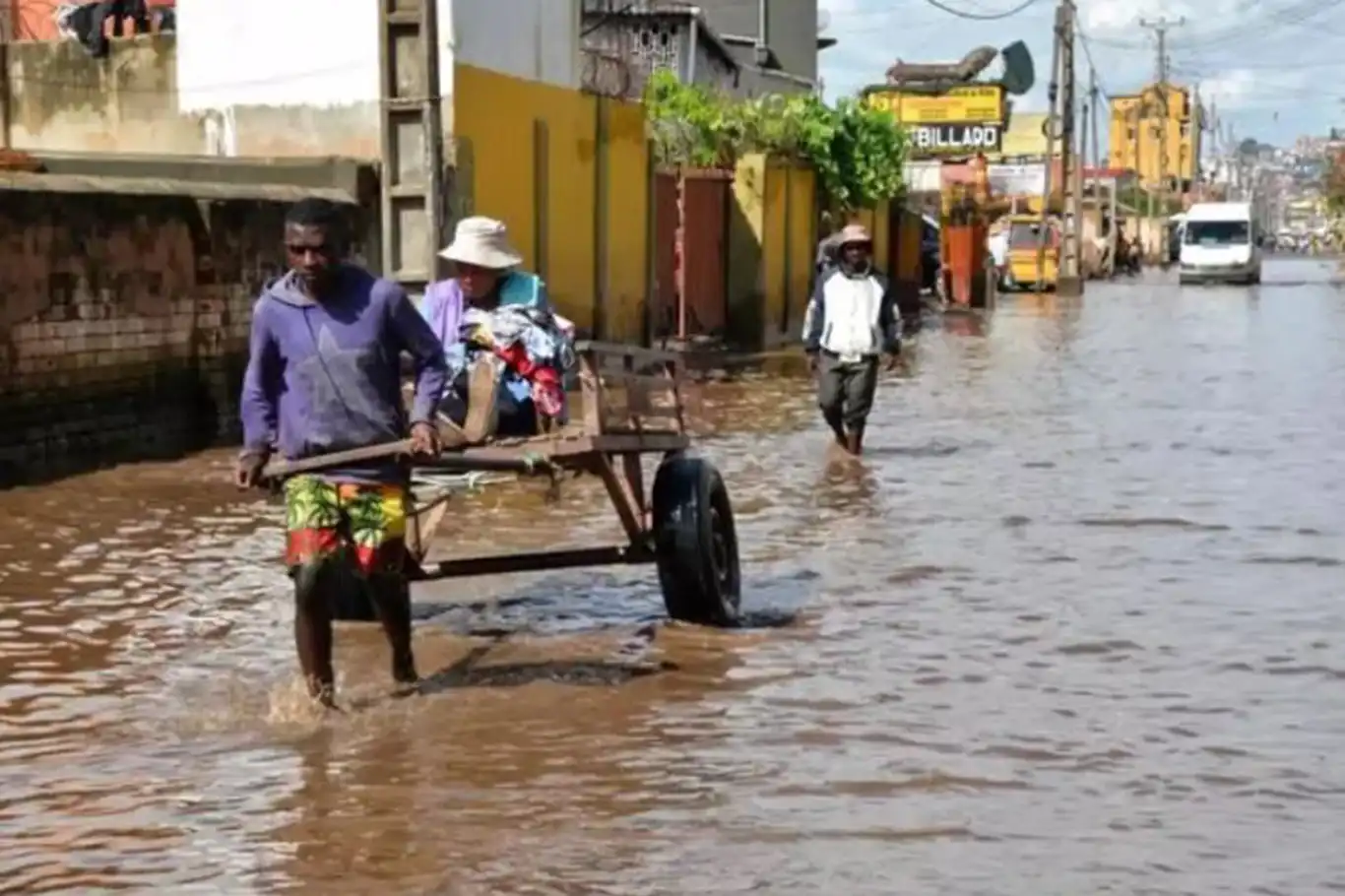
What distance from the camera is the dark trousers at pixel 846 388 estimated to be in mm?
15203

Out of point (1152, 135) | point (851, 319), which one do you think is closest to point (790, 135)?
point (851, 319)

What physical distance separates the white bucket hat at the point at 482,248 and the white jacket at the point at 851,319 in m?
6.76

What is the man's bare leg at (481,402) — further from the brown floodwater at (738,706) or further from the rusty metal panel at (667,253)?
the rusty metal panel at (667,253)

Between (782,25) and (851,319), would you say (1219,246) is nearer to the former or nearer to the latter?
(782,25)

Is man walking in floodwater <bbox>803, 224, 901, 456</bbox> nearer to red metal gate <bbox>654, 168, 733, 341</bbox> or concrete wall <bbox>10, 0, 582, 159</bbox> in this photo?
concrete wall <bbox>10, 0, 582, 159</bbox>

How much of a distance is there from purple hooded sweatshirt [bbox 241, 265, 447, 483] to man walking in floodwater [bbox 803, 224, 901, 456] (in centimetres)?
778

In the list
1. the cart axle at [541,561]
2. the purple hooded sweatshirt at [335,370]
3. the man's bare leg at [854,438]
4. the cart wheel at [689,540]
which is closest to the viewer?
the purple hooded sweatshirt at [335,370]

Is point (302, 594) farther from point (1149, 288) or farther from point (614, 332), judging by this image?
point (1149, 288)

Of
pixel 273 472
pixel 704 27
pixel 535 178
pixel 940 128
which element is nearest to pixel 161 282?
pixel 535 178

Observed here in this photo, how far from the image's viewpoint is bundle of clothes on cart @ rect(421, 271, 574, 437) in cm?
836

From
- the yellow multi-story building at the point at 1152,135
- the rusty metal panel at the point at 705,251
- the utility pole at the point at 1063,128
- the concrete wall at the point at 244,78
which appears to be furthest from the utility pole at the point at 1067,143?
the yellow multi-story building at the point at 1152,135

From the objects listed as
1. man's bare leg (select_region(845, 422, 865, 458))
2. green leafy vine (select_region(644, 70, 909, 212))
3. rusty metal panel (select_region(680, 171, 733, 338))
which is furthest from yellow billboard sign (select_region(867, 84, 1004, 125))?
man's bare leg (select_region(845, 422, 865, 458))

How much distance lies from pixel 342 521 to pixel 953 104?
72.0m

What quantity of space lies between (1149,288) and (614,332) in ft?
125
